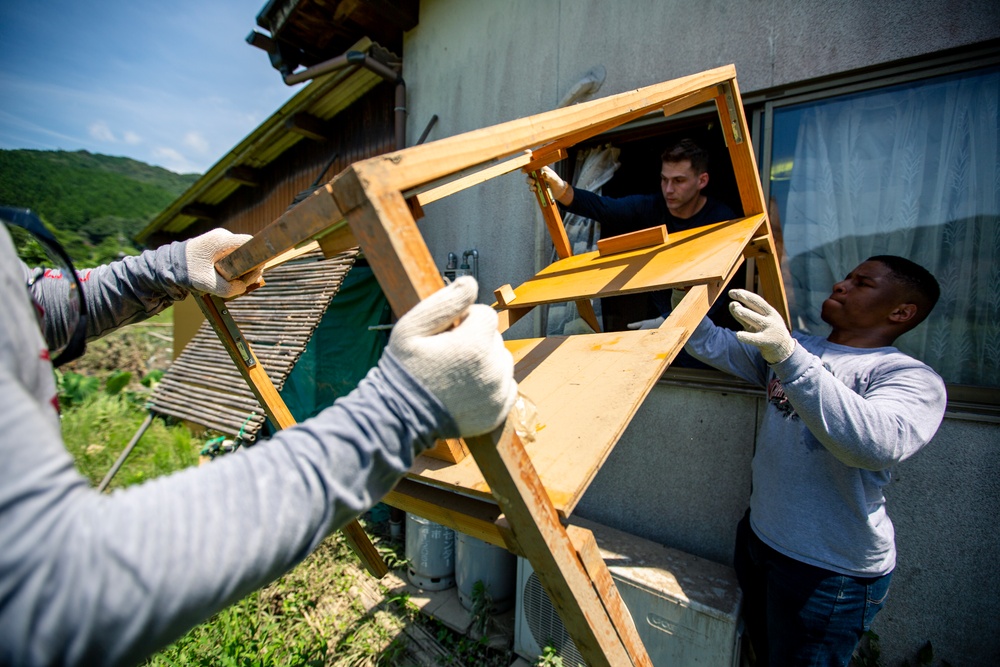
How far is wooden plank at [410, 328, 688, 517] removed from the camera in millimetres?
878

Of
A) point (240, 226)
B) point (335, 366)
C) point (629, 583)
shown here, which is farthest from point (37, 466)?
point (240, 226)

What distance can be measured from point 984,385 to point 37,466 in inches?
118

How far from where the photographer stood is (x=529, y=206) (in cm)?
321

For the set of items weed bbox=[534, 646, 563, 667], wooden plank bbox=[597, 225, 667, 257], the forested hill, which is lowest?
weed bbox=[534, 646, 563, 667]

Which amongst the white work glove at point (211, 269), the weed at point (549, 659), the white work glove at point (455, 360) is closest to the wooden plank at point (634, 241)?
the white work glove at point (455, 360)

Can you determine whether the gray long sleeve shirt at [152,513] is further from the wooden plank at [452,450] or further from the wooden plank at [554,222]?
the wooden plank at [554,222]

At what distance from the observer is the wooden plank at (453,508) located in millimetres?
954

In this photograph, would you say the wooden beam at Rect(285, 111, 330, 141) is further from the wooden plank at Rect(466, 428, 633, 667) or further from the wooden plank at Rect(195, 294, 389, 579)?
the wooden plank at Rect(466, 428, 633, 667)

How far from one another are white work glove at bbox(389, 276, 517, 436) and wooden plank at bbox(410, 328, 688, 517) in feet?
0.75

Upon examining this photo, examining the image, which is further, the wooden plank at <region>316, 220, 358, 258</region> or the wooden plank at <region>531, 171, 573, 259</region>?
the wooden plank at <region>531, 171, 573, 259</region>

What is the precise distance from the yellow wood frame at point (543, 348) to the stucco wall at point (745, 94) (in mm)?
1064

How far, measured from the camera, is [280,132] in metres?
5.37

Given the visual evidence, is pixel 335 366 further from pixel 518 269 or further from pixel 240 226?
pixel 240 226

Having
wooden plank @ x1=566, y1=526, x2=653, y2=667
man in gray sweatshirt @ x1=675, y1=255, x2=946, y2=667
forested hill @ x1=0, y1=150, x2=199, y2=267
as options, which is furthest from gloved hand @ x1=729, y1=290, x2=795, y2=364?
forested hill @ x1=0, y1=150, x2=199, y2=267
